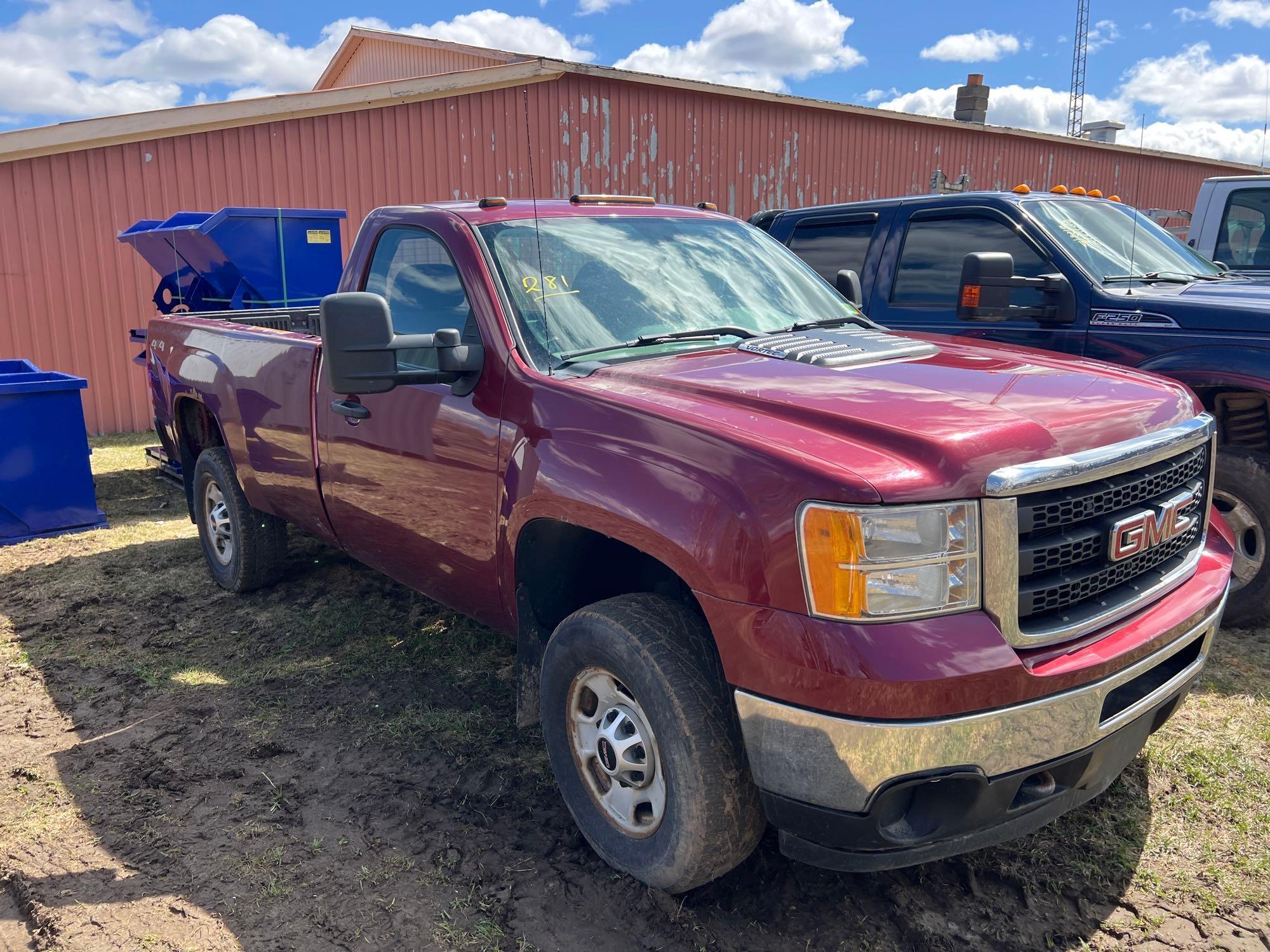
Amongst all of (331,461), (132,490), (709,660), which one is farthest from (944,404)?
(132,490)

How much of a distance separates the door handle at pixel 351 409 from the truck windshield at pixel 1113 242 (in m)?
3.69

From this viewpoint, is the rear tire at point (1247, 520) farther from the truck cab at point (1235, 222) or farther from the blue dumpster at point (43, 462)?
the blue dumpster at point (43, 462)

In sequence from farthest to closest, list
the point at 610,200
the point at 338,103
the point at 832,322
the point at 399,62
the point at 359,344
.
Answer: the point at 399,62, the point at 338,103, the point at 610,200, the point at 832,322, the point at 359,344

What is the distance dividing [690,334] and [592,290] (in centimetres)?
38

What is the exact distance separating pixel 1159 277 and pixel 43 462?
7.05 m

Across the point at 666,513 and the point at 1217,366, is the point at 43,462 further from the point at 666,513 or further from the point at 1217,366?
the point at 1217,366

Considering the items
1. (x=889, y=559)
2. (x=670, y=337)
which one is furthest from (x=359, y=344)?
(x=889, y=559)

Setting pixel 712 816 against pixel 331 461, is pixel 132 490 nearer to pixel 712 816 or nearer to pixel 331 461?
pixel 331 461

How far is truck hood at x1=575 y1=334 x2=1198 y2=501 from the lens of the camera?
223 centimetres

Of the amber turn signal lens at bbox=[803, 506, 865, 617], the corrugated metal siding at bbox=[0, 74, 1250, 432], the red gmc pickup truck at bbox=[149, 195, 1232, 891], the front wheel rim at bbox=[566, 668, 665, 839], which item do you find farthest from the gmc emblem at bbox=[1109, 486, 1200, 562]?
the corrugated metal siding at bbox=[0, 74, 1250, 432]

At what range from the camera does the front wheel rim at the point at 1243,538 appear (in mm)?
4574

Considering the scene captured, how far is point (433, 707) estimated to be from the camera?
3.97 metres

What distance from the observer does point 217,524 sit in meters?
5.50

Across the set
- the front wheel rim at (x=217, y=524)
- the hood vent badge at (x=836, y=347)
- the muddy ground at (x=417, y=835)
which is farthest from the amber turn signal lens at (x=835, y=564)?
the front wheel rim at (x=217, y=524)
